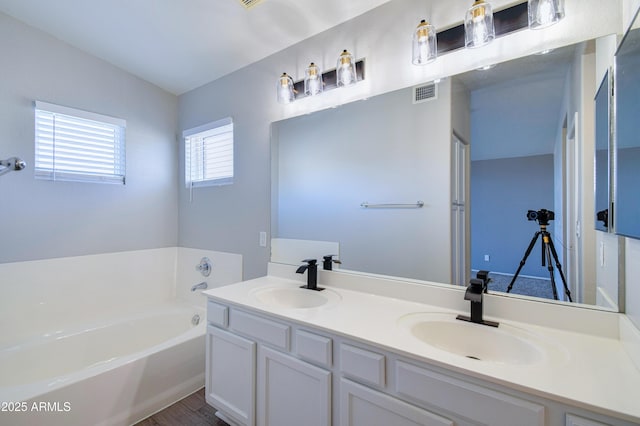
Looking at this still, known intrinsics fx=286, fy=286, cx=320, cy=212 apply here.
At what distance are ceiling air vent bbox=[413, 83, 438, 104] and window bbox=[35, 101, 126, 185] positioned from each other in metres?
2.59

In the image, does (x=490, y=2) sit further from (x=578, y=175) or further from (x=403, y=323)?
(x=403, y=323)

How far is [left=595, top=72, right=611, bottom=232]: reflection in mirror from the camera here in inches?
40.4

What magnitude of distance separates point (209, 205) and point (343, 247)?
4.99ft

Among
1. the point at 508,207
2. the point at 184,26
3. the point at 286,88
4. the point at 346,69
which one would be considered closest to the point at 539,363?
the point at 508,207

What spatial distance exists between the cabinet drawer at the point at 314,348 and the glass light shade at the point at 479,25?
59.5 inches

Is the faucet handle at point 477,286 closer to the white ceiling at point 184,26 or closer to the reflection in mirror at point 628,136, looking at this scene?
the reflection in mirror at point 628,136

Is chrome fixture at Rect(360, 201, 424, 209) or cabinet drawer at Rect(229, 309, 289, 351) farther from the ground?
chrome fixture at Rect(360, 201, 424, 209)

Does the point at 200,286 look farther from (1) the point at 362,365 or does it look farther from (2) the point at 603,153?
(2) the point at 603,153

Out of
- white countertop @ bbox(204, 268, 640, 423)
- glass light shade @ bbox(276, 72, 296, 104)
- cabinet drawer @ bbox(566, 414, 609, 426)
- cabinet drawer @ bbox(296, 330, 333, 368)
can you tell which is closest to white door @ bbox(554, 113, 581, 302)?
white countertop @ bbox(204, 268, 640, 423)

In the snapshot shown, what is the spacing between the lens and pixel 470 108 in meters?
1.47

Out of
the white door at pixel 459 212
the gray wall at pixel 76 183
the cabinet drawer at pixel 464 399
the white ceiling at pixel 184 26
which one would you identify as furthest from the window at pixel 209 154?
the cabinet drawer at pixel 464 399

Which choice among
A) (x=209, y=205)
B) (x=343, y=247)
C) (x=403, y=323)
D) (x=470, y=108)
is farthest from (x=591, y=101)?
(x=209, y=205)

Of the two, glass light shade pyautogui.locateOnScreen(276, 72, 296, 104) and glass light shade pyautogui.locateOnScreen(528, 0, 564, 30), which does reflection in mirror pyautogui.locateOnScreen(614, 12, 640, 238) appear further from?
glass light shade pyautogui.locateOnScreen(276, 72, 296, 104)

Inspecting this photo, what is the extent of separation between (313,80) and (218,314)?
1584 mm
